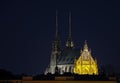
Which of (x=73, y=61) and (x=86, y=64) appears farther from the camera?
(x=73, y=61)

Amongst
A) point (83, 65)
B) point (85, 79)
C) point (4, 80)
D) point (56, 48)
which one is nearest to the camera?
point (4, 80)

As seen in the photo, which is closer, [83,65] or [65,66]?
[83,65]

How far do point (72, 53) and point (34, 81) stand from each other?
74.9m

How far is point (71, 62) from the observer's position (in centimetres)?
18675

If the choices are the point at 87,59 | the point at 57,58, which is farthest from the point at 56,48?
the point at 87,59

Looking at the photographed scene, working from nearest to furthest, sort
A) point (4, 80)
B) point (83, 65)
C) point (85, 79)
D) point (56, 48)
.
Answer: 1. point (4, 80)
2. point (85, 79)
3. point (83, 65)
4. point (56, 48)

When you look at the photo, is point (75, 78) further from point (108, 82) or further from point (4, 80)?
point (4, 80)

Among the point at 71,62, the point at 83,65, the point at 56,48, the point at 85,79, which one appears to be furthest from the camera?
the point at 56,48

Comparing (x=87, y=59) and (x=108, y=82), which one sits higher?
(x=87, y=59)

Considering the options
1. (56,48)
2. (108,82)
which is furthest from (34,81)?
(56,48)

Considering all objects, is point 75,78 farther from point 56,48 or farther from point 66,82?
point 56,48

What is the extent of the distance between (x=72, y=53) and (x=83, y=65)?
16.4 metres

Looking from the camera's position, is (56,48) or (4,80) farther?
(56,48)

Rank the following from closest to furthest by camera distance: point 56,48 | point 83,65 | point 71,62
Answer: point 83,65, point 71,62, point 56,48
